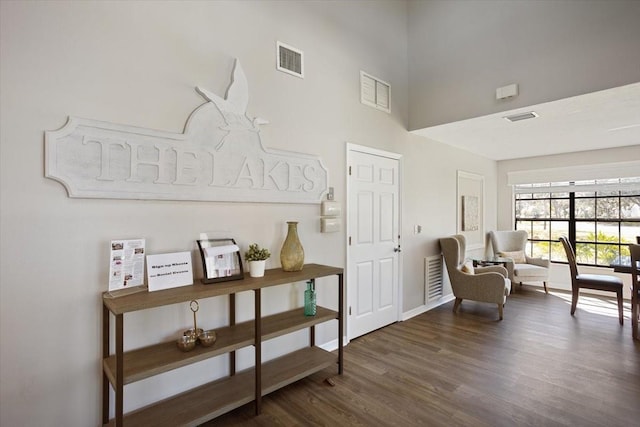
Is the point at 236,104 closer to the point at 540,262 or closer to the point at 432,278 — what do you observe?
the point at 432,278

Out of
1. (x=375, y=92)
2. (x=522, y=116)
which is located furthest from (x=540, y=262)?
(x=375, y=92)

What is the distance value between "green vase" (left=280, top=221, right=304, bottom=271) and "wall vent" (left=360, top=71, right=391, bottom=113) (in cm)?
183

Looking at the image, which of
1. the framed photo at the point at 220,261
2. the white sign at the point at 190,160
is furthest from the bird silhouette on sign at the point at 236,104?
the framed photo at the point at 220,261

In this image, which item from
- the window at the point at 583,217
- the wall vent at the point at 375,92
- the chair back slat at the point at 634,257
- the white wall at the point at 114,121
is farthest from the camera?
the window at the point at 583,217

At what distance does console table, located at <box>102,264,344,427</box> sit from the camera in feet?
5.55

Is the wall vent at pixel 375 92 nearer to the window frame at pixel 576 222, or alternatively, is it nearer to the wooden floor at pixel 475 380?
the wooden floor at pixel 475 380

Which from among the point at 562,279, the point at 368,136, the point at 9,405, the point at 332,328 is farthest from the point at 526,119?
the point at 9,405

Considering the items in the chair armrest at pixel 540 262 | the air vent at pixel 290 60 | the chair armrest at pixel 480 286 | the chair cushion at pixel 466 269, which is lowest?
the chair armrest at pixel 480 286

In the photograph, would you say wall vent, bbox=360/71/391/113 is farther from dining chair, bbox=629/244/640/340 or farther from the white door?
dining chair, bbox=629/244/640/340

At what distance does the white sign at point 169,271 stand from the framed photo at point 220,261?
0.33ft

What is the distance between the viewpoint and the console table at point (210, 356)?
1.69m

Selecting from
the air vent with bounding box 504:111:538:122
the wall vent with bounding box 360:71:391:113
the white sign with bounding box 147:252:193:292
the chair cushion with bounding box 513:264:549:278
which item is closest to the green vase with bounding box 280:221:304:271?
the white sign with bounding box 147:252:193:292

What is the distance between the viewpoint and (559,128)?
4.01 meters

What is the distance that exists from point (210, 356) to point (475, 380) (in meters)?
2.10
